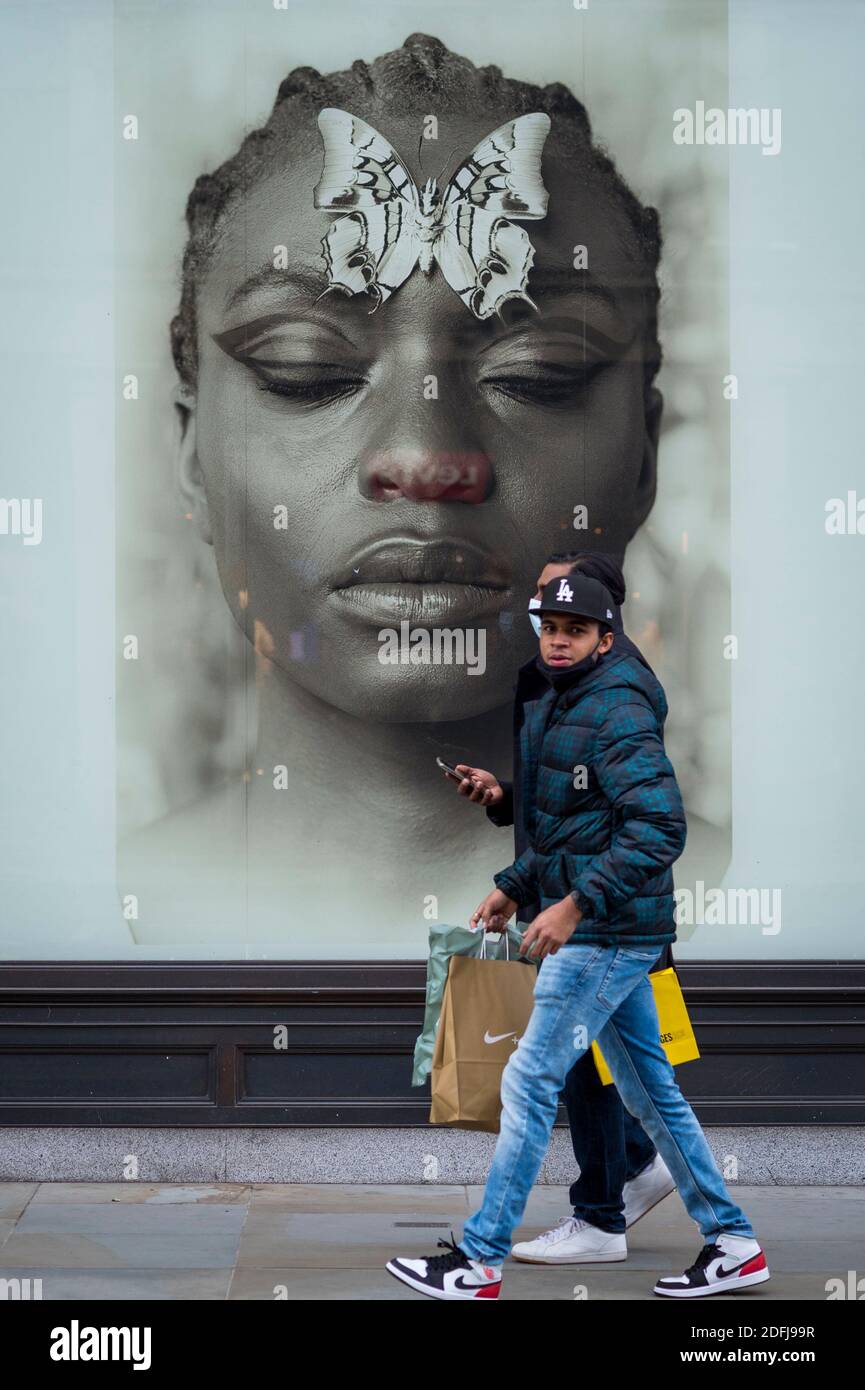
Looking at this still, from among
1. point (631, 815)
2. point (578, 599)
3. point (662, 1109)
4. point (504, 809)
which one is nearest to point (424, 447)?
point (504, 809)

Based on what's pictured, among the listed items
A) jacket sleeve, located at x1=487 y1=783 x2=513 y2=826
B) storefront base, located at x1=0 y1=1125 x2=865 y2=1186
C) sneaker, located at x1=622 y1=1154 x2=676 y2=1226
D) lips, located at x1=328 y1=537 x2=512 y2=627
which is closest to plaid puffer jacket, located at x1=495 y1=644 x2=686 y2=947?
jacket sleeve, located at x1=487 y1=783 x2=513 y2=826

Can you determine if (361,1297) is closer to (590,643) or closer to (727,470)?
(590,643)

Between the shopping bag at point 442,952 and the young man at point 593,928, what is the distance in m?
0.25

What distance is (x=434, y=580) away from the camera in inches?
260

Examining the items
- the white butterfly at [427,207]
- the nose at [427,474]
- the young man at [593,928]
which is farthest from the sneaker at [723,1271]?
the white butterfly at [427,207]

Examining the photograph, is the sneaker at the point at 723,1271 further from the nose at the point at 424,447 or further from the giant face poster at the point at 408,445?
the nose at the point at 424,447

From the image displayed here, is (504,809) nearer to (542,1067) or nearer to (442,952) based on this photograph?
(442,952)

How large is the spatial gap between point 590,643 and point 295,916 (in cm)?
224

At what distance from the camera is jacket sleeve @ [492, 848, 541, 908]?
4.96 metres

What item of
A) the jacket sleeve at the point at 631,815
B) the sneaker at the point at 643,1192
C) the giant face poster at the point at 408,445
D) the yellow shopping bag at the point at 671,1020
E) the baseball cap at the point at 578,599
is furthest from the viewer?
the giant face poster at the point at 408,445

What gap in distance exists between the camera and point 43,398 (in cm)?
656

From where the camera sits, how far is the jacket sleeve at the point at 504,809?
5316 mm

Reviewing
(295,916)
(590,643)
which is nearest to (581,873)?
(590,643)

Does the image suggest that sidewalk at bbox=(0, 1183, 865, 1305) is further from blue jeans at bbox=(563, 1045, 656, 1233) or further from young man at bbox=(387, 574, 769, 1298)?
young man at bbox=(387, 574, 769, 1298)
